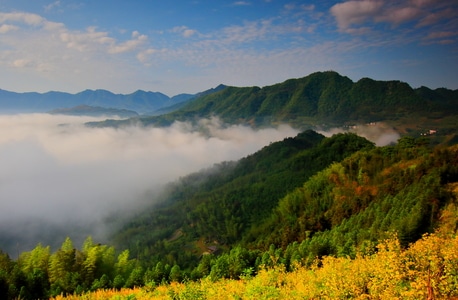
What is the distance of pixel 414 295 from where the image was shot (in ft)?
82.5

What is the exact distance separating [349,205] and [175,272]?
284 ft

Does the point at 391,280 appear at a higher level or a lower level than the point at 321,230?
higher

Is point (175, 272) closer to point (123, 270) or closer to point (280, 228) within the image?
point (123, 270)

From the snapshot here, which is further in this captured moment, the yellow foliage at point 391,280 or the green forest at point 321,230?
the green forest at point 321,230

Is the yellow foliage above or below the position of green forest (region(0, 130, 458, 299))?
above

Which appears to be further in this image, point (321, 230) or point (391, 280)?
point (321, 230)

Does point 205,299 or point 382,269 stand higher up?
point 382,269

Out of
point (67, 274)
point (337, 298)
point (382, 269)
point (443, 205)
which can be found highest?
point (382, 269)

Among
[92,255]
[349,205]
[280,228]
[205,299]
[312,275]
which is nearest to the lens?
[205,299]

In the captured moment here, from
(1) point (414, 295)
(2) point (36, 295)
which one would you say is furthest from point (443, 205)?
(2) point (36, 295)

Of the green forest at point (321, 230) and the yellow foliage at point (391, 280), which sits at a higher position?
the yellow foliage at point (391, 280)

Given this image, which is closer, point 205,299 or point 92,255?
point 205,299

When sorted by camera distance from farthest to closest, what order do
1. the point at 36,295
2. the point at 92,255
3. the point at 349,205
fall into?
the point at 349,205 < the point at 92,255 < the point at 36,295

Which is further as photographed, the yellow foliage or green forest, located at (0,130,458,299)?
green forest, located at (0,130,458,299)
